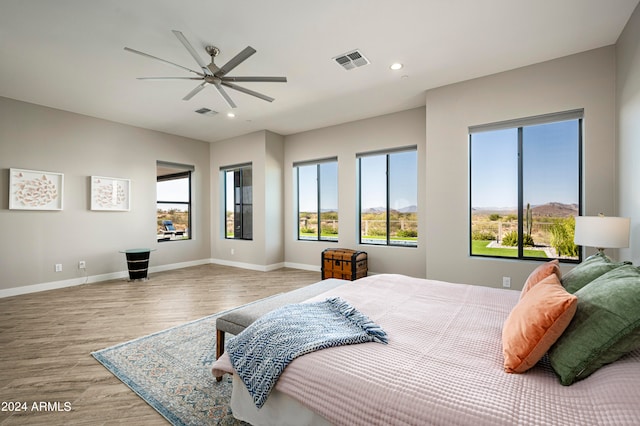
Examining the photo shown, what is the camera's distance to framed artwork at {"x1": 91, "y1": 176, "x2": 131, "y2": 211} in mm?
5293

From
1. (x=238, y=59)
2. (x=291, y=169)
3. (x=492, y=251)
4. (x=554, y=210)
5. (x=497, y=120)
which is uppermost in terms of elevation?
(x=238, y=59)

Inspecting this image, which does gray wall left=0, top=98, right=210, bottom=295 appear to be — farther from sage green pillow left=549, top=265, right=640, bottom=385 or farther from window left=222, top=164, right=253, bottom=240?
sage green pillow left=549, top=265, right=640, bottom=385

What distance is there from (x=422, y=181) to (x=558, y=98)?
1997mm

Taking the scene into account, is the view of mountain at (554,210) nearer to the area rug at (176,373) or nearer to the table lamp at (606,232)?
the table lamp at (606,232)

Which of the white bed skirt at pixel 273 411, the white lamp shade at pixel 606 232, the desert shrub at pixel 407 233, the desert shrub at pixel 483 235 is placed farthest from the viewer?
the desert shrub at pixel 407 233

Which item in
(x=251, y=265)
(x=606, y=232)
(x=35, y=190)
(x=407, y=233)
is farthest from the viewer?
(x=251, y=265)

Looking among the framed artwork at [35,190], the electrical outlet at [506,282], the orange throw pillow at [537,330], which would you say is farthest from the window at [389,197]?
the framed artwork at [35,190]

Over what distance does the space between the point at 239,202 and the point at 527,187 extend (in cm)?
559

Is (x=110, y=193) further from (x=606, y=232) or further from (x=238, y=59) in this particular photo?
(x=606, y=232)

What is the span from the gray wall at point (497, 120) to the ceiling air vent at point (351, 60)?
4.38 feet

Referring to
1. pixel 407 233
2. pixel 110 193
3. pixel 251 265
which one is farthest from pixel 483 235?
pixel 110 193

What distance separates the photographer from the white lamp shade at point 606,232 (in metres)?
2.35

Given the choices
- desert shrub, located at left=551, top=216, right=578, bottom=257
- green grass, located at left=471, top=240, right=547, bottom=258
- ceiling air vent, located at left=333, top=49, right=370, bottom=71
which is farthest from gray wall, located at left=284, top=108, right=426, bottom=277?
ceiling air vent, located at left=333, top=49, right=370, bottom=71

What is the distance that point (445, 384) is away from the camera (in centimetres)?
112
